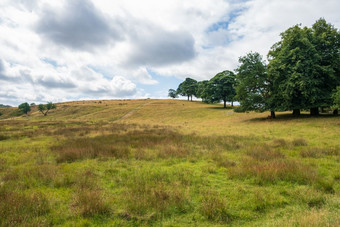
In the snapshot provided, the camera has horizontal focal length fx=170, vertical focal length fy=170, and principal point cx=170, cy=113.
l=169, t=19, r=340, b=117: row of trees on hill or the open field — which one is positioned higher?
l=169, t=19, r=340, b=117: row of trees on hill

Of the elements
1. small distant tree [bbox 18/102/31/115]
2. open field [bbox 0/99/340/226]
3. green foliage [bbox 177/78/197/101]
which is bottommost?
open field [bbox 0/99/340/226]

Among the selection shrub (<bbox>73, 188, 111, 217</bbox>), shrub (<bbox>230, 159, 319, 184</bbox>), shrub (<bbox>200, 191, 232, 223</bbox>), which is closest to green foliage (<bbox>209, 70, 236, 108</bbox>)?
shrub (<bbox>230, 159, 319, 184</bbox>)

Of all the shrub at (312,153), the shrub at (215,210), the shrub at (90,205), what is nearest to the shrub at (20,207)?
the shrub at (90,205)

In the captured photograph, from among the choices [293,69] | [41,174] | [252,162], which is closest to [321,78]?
[293,69]

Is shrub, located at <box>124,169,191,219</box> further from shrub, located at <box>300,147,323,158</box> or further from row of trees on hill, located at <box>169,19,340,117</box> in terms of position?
row of trees on hill, located at <box>169,19,340,117</box>

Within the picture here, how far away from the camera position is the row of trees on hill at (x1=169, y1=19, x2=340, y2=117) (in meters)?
23.4

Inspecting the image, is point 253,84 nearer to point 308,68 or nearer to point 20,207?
point 308,68

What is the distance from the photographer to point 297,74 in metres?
23.2

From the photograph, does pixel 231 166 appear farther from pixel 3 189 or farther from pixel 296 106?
pixel 296 106

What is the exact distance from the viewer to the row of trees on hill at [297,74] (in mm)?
23438

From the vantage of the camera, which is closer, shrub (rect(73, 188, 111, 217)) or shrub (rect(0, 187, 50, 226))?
shrub (rect(0, 187, 50, 226))

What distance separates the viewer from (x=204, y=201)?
16.1ft

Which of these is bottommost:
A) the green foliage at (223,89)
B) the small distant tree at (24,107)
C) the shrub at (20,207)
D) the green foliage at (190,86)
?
the shrub at (20,207)

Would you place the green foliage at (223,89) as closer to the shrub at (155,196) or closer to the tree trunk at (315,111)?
the tree trunk at (315,111)
